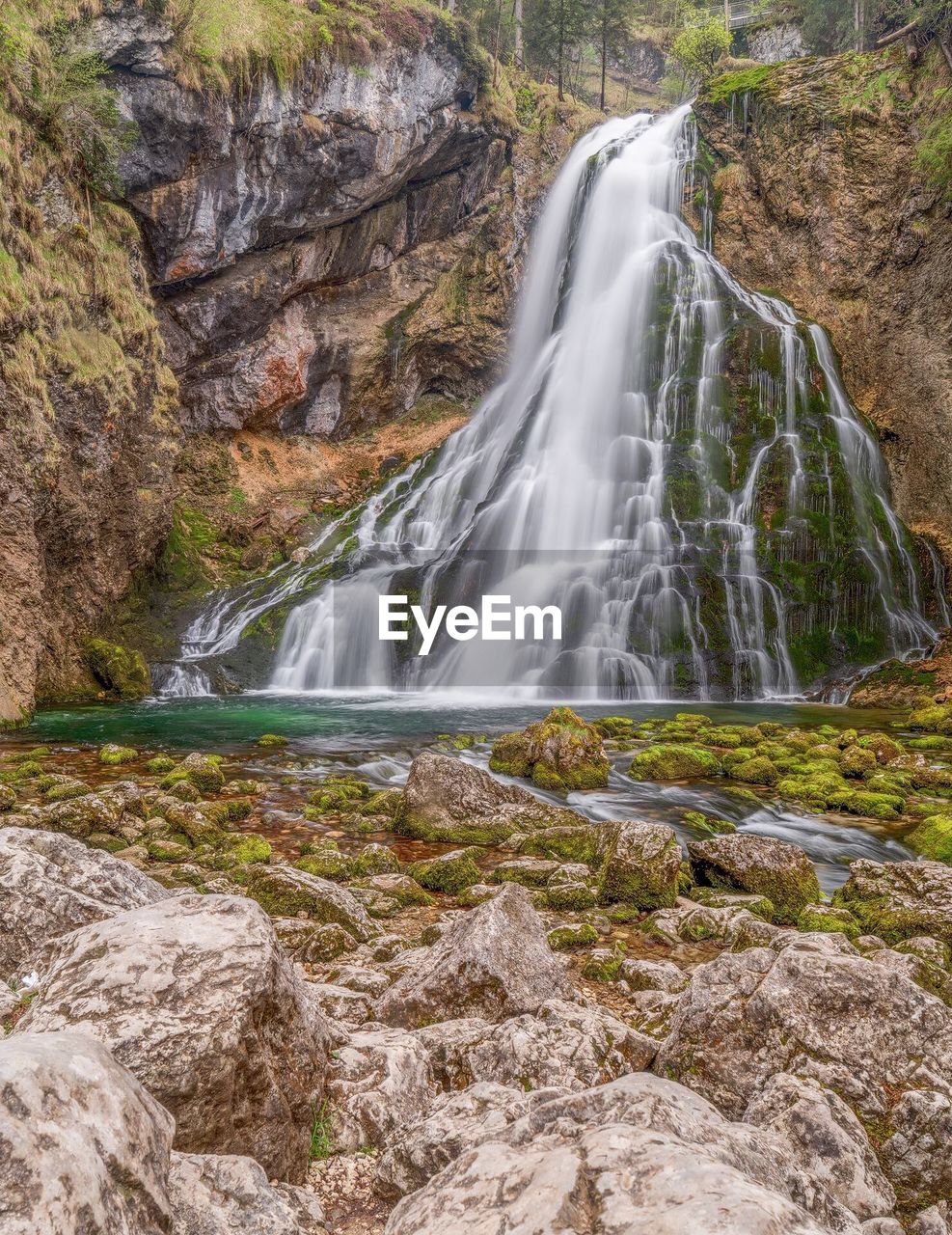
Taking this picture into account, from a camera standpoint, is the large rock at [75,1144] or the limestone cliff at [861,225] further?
the limestone cliff at [861,225]

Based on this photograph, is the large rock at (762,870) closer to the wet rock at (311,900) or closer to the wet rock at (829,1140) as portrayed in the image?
the wet rock at (311,900)

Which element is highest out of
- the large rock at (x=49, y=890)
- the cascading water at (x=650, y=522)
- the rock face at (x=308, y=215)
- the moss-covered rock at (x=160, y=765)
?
the rock face at (x=308, y=215)

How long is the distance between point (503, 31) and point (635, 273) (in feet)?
66.3

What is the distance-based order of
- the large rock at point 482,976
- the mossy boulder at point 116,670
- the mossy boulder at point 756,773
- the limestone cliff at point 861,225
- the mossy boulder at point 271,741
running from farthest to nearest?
the limestone cliff at point 861,225 → the mossy boulder at point 116,670 → the mossy boulder at point 271,741 → the mossy boulder at point 756,773 → the large rock at point 482,976

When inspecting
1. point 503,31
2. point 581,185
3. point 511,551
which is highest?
point 503,31

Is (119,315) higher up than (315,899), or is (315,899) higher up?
(119,315)

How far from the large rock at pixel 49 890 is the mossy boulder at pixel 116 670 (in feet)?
49.4

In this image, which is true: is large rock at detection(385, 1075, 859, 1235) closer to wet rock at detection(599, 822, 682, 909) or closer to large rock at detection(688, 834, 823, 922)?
wet rock at detection(599, 822, 682, 909)

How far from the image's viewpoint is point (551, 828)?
7.34 m

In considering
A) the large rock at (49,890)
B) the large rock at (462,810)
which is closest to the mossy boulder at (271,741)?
the large rock at (462,810)

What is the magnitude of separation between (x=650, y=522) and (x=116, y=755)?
600 inches

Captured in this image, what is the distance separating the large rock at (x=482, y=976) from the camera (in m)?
3.34

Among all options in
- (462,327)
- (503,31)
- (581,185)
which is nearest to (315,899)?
(462,327)

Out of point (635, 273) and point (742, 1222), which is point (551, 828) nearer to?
point (742, 1222)
